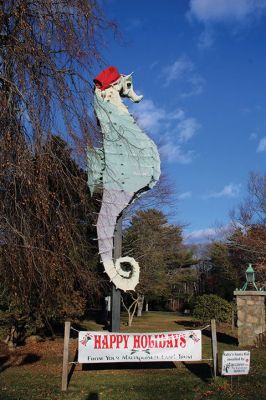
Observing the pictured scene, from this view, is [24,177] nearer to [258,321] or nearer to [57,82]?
[57,82]

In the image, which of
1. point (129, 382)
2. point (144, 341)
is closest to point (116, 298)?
point (144, 341)

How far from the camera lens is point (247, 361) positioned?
7719 millimetres

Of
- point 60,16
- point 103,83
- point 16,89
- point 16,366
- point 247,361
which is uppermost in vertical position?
point 103,83

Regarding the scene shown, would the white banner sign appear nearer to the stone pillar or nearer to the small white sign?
the small white sign

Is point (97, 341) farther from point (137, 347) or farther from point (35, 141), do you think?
point (35, 141)

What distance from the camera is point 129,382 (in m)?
8.74

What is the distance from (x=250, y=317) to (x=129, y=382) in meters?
6.71

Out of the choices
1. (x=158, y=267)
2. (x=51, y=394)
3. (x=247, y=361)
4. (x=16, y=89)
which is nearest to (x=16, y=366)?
(x=51, y=394)

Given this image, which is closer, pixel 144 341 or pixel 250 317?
pixel 144 341

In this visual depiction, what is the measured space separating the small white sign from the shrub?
12.5 metres

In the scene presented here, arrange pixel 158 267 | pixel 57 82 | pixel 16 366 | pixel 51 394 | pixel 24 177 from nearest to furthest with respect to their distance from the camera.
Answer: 1. pixel 24 177
2. pixel 57 82
3. pixel 51 394
4. pixel 16 366
5. pixel 158 267

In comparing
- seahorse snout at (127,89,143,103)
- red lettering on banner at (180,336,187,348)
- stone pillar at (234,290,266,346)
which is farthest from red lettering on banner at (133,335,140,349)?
seahorse snout at (127,89,143,103)

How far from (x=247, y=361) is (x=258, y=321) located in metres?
6.85

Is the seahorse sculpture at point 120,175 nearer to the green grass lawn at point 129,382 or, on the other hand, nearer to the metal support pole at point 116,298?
the metal support pole at point 116,298
